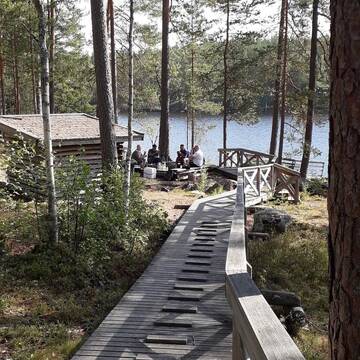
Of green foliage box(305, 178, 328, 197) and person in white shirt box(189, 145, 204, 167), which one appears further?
person in white shirt box(189, 145, 204, 167)

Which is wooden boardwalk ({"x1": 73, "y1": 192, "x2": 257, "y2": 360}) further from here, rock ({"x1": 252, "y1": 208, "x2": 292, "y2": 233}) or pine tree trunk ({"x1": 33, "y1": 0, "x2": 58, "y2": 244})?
rock ({"x1": 252, "y1": 208, "x2": 292, "y2": 233})

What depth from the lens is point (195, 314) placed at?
17.6ft

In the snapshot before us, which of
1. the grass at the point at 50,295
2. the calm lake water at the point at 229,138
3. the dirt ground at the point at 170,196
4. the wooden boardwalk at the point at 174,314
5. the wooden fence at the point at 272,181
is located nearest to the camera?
the wooden boardwalk at the point at 174,314

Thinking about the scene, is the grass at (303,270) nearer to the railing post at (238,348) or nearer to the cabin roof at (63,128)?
the railing post at (238,348)

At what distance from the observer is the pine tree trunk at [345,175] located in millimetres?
1402

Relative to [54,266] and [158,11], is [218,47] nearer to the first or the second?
[158,11]

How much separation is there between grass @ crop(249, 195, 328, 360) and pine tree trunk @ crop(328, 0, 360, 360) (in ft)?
13.9

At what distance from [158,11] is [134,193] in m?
24.0

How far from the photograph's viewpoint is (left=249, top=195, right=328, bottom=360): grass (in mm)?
6387

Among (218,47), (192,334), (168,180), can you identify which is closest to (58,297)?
(192,334)

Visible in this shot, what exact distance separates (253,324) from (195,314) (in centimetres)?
336

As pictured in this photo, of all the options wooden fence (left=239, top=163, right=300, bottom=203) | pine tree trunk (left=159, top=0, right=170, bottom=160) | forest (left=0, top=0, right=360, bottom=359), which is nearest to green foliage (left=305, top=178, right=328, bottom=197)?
forest (left=0, top=0, right=360, bottom=359)

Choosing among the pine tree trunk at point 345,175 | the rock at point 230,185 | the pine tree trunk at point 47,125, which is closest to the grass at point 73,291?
the pine tree trunk at point 47,125

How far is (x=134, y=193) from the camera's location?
31.1 ft
